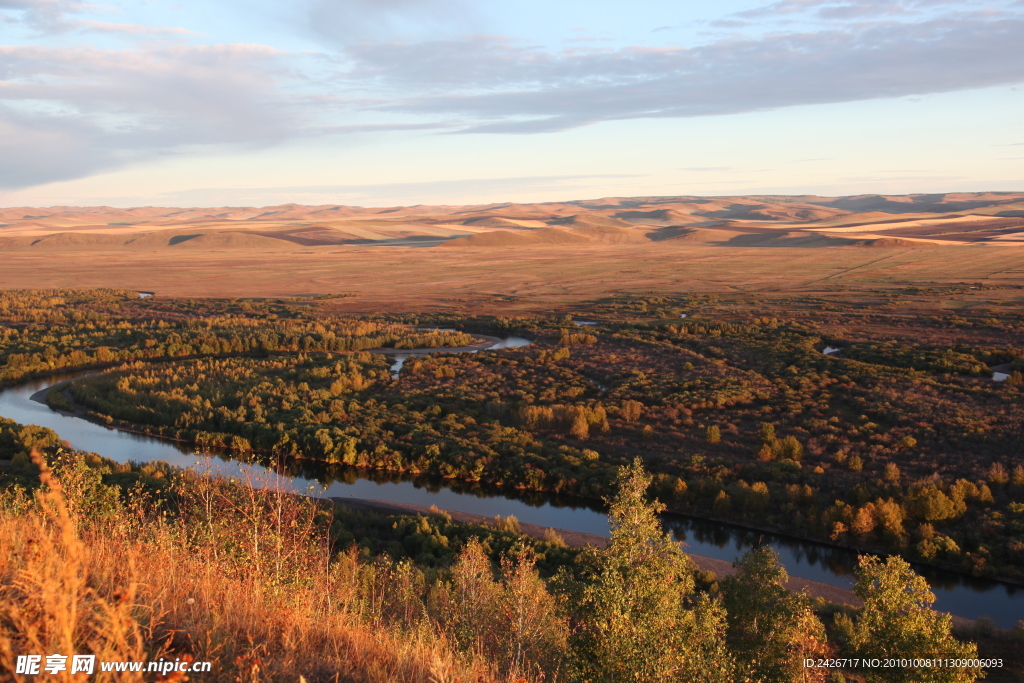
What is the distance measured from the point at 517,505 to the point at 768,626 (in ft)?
45.5

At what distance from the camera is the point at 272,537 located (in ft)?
27.2

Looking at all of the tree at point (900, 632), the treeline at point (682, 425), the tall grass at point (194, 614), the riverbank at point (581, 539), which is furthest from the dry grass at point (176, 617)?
the treeline at point (682, 425)

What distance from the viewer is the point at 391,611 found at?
11.0 meters

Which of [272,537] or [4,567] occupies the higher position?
[4,567]

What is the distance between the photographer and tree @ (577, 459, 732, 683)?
891cm

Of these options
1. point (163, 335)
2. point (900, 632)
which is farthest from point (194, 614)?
point (163, 335)

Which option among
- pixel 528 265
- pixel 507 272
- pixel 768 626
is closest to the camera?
pixel 768 626

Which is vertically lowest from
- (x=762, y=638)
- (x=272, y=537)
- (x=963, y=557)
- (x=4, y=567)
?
(x=963, y=557)

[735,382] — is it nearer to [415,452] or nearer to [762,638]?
[415,452]

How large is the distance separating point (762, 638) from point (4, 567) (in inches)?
451

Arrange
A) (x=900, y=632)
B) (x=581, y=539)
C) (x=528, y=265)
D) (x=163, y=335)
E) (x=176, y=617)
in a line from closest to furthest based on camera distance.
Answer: (x=176, y=617), (x=900, y=632), (x=581, y=539), (x=163, y=335), (x=528, y=265)

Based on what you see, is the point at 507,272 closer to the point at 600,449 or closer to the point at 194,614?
the point at 600,449

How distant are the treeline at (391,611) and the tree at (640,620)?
0.08 feet

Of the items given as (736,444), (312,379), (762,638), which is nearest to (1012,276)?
(736,444)
